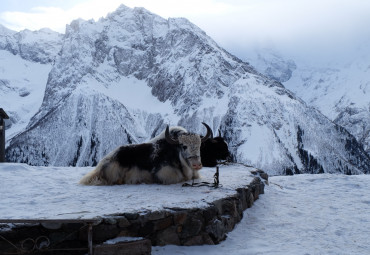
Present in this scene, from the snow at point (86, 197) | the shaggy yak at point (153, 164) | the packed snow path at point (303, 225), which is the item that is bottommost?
the packed snow path at point (303, 225)

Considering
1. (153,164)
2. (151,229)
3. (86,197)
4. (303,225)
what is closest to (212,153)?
(153,164)

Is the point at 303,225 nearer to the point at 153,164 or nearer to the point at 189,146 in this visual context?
the point at 189,146

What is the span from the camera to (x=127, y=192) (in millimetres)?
8305

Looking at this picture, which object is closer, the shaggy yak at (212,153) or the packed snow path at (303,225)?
the packed snow path at (303,225)

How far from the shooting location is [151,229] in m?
6.34

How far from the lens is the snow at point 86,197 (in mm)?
6414

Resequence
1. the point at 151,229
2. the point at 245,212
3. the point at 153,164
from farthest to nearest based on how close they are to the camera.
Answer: the point at 153,164
the point at 245,212
the point at 151,229

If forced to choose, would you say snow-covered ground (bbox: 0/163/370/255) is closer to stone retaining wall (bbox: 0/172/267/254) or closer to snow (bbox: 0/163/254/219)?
snow (bbox: 0/163/254/219)

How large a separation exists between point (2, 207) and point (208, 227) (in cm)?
336

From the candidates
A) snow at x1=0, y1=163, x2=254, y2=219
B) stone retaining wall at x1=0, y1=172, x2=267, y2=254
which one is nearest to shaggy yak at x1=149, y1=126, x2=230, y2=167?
snow at x1=0, y1=163, x2=254, y2=219

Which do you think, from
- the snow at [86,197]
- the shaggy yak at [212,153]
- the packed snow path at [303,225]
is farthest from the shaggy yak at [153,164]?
the shaggy yak at [212,153]

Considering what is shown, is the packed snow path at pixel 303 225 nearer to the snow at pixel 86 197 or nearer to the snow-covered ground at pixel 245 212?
the snow-covered ground at pixel 245 212

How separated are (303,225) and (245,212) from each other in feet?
4.35

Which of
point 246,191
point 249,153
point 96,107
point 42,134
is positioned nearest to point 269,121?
point 249,153
